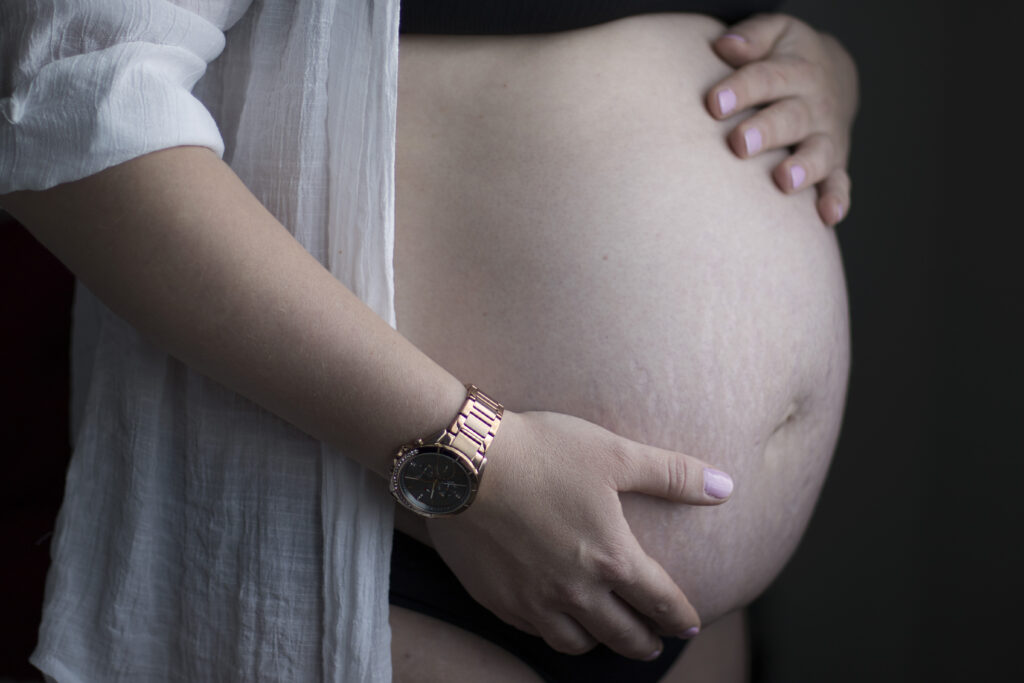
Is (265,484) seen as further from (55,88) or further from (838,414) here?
(838,414)

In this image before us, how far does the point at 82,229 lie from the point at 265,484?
0.23 metres

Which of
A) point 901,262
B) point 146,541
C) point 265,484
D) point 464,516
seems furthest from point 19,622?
point 901,262

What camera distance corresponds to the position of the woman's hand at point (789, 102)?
0.75 metres

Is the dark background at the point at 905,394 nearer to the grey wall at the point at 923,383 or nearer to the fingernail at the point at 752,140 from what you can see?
the grey wall at the point at 923,383

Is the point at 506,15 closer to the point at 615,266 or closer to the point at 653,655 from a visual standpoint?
the point at 615,266

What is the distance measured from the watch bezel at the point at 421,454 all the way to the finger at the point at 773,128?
0.43 m

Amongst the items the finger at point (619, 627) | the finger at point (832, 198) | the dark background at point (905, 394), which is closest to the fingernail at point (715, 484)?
the finger at point (619, 627)

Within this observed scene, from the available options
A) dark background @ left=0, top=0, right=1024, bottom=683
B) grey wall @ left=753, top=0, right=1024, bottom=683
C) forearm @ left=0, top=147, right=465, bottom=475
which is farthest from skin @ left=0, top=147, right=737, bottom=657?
grey wall @ left=753, top=0, right=1024, bottom=683

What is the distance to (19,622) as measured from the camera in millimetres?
1068

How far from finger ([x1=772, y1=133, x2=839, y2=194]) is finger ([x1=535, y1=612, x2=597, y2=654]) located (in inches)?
19.1

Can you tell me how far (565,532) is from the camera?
56 centimetres

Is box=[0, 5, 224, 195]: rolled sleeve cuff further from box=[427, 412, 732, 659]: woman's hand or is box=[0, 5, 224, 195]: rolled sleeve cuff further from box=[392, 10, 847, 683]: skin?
box=[427, 412, 732, 659]: woman's hand

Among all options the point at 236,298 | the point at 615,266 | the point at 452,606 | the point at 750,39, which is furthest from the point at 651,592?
the point at 750,39

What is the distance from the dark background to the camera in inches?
44.4
